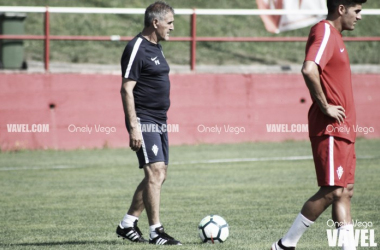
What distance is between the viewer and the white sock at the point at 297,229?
218 inches

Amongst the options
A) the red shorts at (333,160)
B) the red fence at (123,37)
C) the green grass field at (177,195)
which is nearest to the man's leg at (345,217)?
the red shorts at (333,160)

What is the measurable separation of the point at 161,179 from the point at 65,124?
8.81 metres

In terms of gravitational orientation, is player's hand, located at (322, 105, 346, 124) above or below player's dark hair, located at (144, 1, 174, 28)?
below

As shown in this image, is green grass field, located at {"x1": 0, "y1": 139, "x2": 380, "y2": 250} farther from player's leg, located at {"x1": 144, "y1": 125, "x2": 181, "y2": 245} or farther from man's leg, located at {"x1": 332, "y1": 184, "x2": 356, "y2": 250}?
man's leg, located at {"x1": 332, "y1": 184, "x2": 356, "y2": 250}

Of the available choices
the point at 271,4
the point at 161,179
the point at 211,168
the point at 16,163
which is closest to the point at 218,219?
the point at 161,179

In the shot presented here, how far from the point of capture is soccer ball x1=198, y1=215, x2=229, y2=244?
664 centimetres

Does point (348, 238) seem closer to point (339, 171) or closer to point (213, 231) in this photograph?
point (339, 171)

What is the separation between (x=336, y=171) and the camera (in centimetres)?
535

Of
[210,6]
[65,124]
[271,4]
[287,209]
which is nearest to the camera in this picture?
[287,209]

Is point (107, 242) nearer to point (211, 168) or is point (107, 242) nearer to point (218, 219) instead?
point (218, 219)

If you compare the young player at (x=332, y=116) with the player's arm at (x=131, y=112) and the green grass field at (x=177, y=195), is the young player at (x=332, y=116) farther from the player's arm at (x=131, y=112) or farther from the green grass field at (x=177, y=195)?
the player's arm at (x=131, y=112)

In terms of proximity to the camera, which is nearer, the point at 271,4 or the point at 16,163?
the point at 16,163

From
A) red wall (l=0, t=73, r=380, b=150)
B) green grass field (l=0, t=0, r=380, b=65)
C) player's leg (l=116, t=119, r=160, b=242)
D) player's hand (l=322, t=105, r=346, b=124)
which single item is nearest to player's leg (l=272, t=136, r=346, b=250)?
player's hand (l=322, t=105, r=346, b=124)

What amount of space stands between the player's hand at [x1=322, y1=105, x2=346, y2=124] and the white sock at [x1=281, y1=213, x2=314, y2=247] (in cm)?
80
